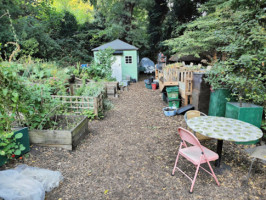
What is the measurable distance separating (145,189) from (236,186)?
1455 millimetres

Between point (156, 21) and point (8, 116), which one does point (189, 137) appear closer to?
point (8, 116)

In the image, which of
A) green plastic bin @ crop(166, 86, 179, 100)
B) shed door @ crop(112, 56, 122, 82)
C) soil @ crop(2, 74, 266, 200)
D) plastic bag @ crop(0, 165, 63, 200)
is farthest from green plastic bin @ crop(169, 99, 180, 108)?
shed door @ crop(112, 56, 122, 82)

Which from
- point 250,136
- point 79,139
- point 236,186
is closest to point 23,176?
point 79,139

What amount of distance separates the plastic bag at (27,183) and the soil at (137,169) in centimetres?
17

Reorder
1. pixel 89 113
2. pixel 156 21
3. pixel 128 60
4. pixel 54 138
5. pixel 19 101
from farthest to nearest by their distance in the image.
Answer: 1. pixel 156 21
2. pixel 128 60
3. pixel 89 113
4. pixel 54 138
5. pixel 19 101

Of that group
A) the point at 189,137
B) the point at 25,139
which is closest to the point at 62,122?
the point at 25,139

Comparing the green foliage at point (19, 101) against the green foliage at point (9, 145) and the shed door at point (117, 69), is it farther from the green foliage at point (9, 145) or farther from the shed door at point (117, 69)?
the shed door at point (117, 69)

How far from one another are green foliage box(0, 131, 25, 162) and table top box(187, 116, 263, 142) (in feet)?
10.1

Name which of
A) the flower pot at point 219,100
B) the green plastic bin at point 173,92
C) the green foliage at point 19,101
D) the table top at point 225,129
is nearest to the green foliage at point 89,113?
the green foliage at point 19,101

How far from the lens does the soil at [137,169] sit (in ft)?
8.71

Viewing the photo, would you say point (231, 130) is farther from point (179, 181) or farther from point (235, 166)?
point (179, 181)

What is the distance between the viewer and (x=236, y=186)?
276 centimetres

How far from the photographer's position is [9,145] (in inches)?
120

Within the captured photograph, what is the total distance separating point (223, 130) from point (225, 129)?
0.07 metres
